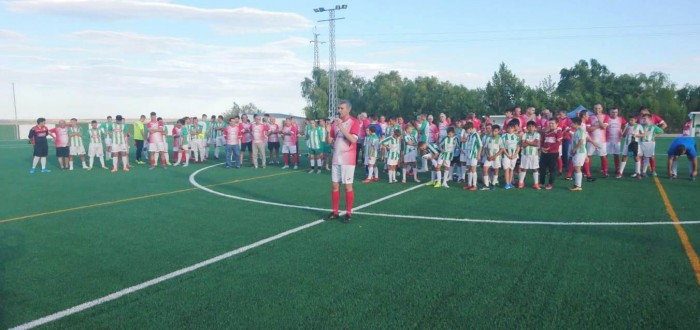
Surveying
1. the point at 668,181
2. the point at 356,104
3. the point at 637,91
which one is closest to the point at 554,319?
the point at 668,181

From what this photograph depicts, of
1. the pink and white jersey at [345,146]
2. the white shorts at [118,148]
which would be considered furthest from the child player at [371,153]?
the white shorts at [118,148]

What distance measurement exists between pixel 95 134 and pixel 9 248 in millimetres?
13289

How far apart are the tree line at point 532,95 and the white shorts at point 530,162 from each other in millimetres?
43840

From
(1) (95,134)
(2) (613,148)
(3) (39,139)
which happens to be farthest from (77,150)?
(2) (613,148)

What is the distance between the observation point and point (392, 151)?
1422 centimetres

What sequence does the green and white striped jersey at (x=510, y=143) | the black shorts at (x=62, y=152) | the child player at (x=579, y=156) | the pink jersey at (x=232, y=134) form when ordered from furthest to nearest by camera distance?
the pink jersey at (x=232, y=134), the black shorts at (x=62, y=152), the green and white striped jersey at (x=510, y=143), the child player at (x=579, y=156)

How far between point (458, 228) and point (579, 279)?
2.62 metres

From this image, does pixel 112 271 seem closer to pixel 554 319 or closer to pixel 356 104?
pixel 554 319

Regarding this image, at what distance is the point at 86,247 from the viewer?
6.77 meters

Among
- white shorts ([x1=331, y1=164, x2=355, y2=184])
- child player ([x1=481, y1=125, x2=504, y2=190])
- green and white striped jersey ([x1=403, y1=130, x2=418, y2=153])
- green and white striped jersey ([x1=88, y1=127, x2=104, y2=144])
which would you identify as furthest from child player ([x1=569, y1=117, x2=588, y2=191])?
green and white striped jersey ([x1=88, y1=127, x2=104, y2=144])

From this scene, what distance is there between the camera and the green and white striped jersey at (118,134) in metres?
18.1

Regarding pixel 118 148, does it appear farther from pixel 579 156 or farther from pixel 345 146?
pixel 579 156

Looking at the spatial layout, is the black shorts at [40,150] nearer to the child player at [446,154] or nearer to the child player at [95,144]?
the child player at [95,144]

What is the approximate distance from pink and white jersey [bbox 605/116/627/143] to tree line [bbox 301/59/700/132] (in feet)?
133
